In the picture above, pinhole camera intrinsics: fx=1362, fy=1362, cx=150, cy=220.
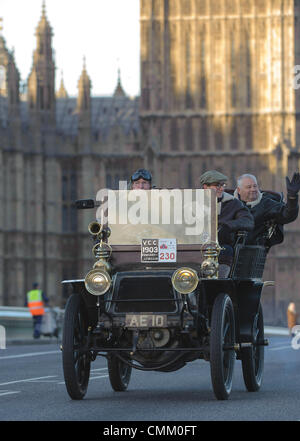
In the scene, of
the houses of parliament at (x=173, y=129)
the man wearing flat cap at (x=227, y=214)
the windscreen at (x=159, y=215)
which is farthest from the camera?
the houses of parliament at (x=173, y=129)

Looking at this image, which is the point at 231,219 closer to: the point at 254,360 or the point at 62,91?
the point at 254,360

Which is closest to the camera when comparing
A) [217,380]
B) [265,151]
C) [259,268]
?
[217,380]

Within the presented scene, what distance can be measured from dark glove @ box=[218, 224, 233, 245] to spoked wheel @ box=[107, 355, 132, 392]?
1.27 m

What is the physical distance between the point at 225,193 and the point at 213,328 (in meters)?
1.56

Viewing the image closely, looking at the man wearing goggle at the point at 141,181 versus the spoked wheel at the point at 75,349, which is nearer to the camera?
the spoked wheel at the point at 75,349

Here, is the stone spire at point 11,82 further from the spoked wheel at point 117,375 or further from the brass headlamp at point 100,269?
the brass headlamp at point 100,269

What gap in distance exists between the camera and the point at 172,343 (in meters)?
10.2

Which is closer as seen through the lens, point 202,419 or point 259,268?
point 202,419

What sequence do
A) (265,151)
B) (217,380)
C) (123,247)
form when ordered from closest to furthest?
(217,380) < (123,247) < (265,151)

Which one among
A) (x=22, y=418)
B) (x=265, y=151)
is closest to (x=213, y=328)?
(x=22, y=418)

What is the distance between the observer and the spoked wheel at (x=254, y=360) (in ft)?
36.3

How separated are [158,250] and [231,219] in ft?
2.43

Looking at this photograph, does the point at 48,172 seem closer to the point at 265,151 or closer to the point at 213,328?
the point at 265,151

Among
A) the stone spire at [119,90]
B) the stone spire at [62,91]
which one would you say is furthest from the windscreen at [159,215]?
the stone spire at [62,91]
